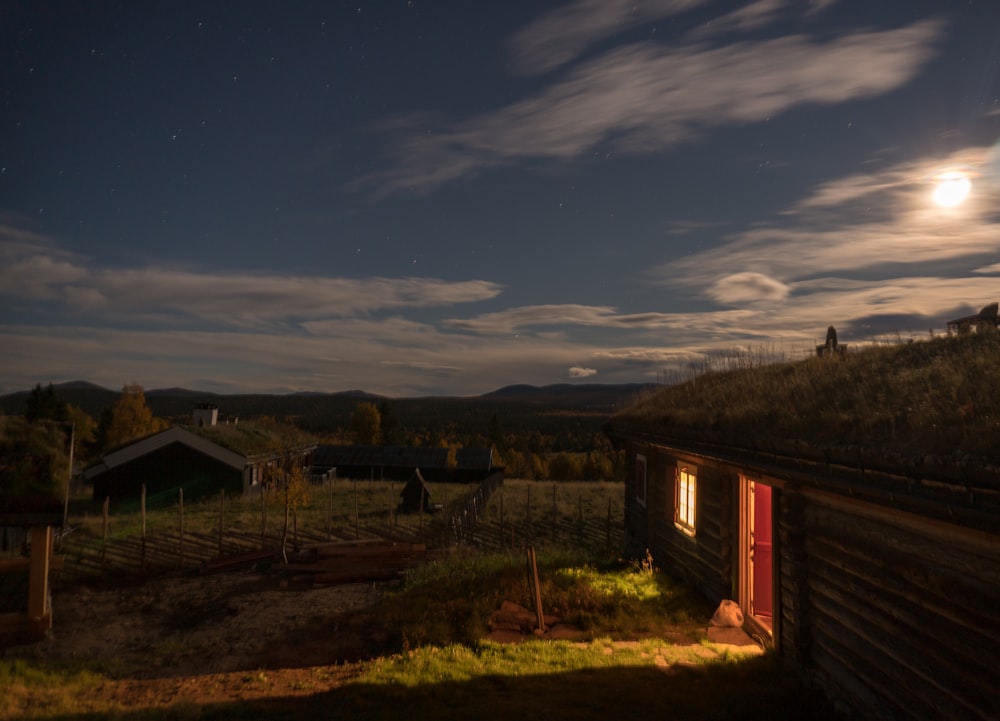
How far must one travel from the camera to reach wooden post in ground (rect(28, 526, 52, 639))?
12.6 m

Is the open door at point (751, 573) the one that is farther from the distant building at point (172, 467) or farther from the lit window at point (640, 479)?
the distant building at point (172, 467)

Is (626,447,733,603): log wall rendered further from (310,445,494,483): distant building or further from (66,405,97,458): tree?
(66,405,97,458): tree

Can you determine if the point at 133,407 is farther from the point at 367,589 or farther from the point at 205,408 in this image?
the point at 367,589

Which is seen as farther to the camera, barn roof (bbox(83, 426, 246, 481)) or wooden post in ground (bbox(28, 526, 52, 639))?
barn roof (bbox(83, 426, 246, 481))

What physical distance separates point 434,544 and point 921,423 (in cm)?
1870

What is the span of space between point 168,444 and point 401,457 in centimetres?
1872

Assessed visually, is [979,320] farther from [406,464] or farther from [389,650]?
[406,464]

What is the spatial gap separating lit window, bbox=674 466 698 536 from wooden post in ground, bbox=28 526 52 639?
12.5m

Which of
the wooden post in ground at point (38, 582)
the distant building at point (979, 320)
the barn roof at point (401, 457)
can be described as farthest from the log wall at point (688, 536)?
the barn roof at point (401, 457)

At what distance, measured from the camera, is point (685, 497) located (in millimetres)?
12844

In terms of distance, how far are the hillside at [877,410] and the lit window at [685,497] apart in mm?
1089

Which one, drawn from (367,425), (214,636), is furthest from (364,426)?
(214,636)

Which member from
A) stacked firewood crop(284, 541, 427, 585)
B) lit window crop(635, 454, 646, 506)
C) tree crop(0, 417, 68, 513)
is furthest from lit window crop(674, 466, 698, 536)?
tree crop(0, 417, 68, 513)

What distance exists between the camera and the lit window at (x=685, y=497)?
12.3 m
